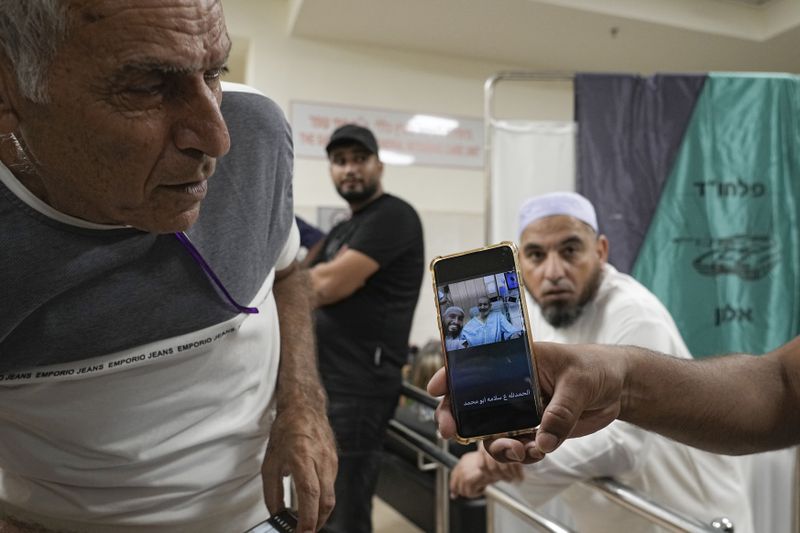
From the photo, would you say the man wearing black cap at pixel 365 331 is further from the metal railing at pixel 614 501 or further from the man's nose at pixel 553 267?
the man's nose at pixel 553 267

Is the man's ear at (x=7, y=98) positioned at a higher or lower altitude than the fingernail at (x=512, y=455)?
higher

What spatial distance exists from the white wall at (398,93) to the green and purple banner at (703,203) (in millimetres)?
1929

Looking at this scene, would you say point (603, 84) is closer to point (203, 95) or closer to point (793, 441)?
point (793, 441)

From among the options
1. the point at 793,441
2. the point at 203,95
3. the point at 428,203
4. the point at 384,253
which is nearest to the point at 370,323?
the point at 384,253

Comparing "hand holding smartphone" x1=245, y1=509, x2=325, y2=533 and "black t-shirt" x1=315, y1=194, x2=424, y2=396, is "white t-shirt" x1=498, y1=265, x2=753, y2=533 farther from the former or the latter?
"hand holding smartphone" x1=245, y1=509, x2=325, y2=533

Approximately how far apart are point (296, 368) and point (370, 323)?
1.21 meters

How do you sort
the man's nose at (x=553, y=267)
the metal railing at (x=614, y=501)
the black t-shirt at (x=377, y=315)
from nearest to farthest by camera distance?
the metal railing at (x=614, y=501)
the man's nose at (x=553, y=267)
the black t-shirt at (x=377, y=315)

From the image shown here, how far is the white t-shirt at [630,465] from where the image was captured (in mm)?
1326

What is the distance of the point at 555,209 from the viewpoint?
187 cm

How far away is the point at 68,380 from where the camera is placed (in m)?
0.69

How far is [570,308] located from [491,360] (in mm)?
1291

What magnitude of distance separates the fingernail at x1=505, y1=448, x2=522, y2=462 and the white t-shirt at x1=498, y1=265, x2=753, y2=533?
82 cm

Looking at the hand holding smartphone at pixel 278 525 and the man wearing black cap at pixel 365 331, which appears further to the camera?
the man wearing black cap at pixel 365 331

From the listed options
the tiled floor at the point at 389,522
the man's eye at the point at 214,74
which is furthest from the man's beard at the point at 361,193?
the man's eye at the point at 214,74
